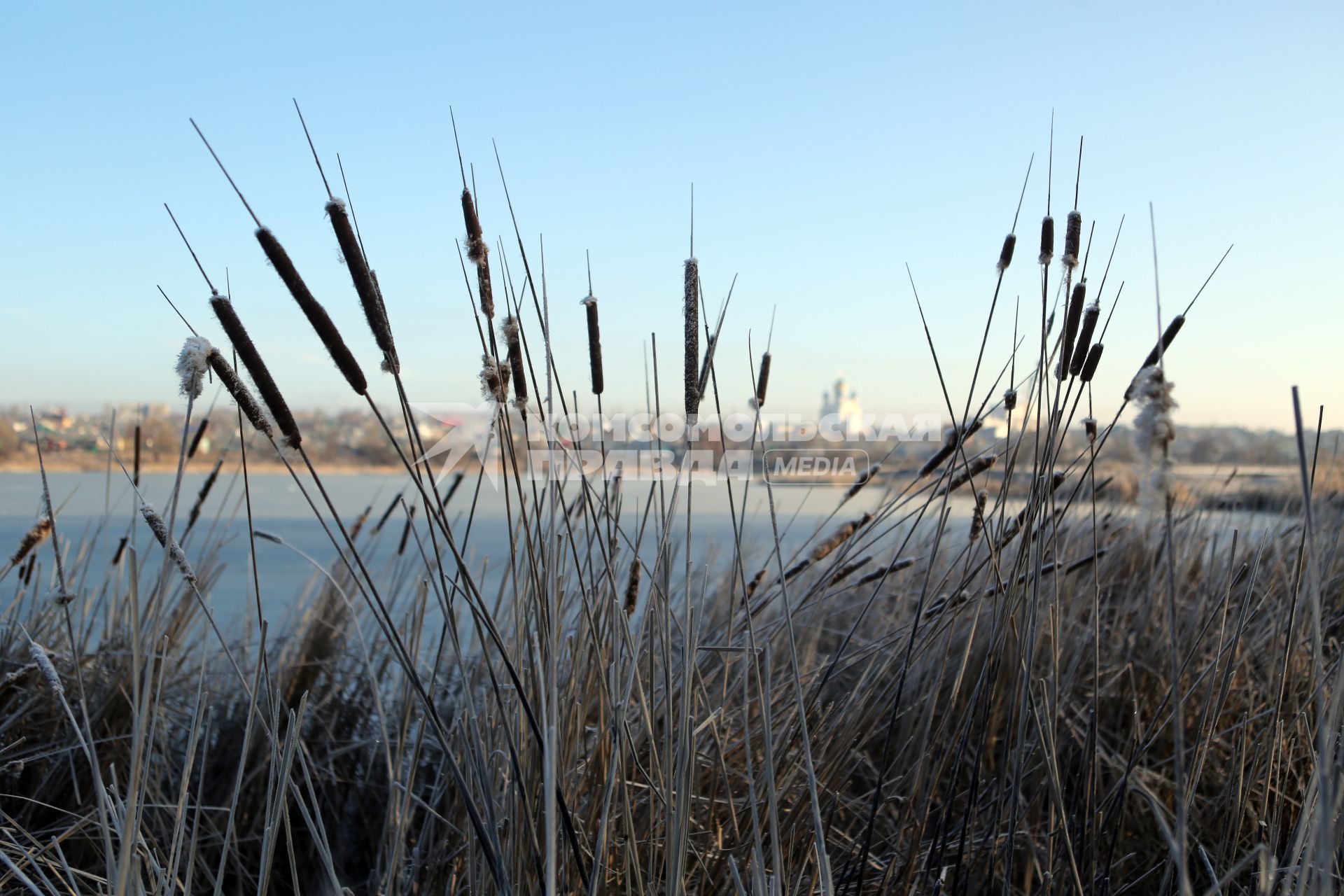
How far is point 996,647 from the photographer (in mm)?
803

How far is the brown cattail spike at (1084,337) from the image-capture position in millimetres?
860

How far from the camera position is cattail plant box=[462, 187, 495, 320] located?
27.2 inches

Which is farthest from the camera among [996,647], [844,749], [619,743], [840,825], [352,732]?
[352,732]

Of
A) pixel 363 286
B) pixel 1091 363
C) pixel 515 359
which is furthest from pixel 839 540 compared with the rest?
pixel 363 286

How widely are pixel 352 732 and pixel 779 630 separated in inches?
41.1

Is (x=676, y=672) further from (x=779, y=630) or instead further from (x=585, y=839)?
(x=585, y=839)

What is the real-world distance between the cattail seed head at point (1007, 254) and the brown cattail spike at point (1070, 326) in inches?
6.0

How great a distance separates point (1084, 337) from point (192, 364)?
0.79 m

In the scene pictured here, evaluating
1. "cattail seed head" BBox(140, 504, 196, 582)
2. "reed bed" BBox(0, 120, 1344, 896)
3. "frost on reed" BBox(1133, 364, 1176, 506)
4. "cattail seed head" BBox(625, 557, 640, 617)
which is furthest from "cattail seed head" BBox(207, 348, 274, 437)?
"frost on reed" BBox(1133, 364, 1176, 506)

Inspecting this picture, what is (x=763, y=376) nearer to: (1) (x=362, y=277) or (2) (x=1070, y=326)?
(2) (x=1070, y=326)

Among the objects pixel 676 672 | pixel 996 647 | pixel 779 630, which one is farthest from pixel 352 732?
pixel 996 647

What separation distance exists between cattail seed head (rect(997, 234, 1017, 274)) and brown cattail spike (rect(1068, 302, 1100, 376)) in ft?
0.46

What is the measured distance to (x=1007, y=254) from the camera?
3.26ft

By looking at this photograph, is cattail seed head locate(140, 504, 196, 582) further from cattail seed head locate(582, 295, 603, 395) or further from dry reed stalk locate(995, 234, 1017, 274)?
dry reed stalk locate(995, 234, 1017, 274)
